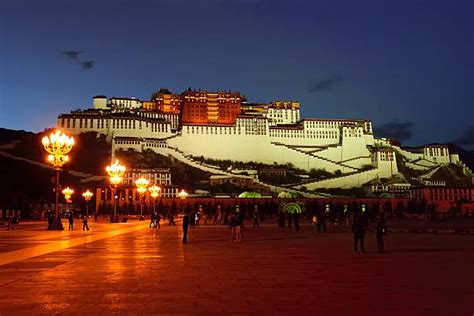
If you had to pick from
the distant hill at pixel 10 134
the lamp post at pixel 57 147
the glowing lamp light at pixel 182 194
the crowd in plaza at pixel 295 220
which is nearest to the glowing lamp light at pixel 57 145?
the lamp post at pixel 57 147

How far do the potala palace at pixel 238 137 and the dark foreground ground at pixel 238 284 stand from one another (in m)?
91.4

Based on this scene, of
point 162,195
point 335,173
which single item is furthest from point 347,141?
point 162,195

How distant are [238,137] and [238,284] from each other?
356ft

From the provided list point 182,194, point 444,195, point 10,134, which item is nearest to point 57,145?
point 182,194

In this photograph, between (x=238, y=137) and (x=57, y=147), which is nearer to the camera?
(x=57, y=147)

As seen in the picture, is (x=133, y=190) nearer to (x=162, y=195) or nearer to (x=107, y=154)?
(x=162, y=195)

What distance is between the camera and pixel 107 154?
4178 inches

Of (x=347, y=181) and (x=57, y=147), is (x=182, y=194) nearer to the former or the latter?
(x=347, y=181)

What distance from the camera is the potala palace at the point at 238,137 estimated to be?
11088cm

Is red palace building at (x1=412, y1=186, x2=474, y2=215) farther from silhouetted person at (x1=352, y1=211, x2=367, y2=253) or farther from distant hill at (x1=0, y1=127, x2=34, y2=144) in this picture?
distant hill at (x1=0, y1=127, x2=34, y2=144)

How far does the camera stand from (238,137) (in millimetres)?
117312

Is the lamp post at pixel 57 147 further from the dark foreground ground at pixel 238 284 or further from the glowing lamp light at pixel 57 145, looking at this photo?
the dark foreground ground at pixel 238 284

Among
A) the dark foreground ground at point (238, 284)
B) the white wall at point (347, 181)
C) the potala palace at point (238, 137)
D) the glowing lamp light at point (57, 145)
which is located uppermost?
the potala palace at point (238, 137)

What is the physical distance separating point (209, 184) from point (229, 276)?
93735 mm
